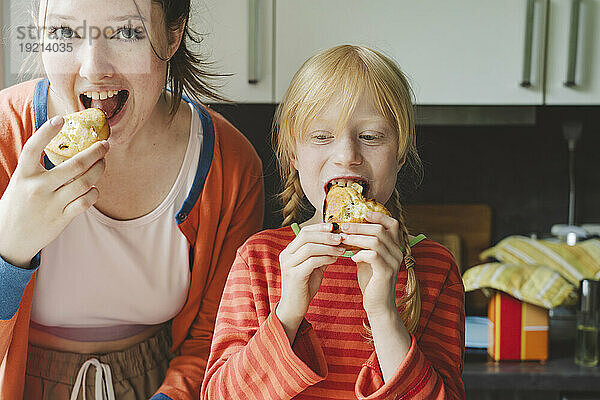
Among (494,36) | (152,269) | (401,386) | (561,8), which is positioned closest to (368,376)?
(401,386)

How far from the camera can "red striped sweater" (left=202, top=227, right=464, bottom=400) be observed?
1.98ft

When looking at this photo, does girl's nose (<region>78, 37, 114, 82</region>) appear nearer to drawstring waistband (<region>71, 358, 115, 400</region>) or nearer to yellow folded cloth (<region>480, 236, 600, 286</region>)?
drawstring waistband (<region>71, 358, 115, 400</region>)

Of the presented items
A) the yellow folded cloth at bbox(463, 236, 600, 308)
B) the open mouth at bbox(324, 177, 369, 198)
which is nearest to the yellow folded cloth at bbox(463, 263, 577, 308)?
the yellow folded cloth at bbox(463, 236, 600, 308)

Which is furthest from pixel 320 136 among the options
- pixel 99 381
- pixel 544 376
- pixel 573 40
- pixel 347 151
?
pixel 544 376

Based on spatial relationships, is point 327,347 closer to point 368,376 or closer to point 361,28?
point 368,376

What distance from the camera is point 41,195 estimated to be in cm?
59

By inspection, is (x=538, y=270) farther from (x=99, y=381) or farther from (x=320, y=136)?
(x=99, y=381)

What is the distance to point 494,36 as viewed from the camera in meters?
0.76

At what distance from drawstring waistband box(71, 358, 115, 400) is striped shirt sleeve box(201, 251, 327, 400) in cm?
11

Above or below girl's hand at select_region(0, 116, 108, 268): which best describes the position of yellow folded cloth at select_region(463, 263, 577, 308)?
below

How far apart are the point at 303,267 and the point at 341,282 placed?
0.06 m

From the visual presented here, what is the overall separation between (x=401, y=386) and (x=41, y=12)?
467 mm

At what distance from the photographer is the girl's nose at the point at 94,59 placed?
1.93ft

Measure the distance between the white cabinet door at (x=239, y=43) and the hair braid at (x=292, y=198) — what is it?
79 millimetres
